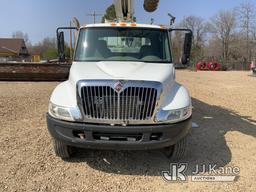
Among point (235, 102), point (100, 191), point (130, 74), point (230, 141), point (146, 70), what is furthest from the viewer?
point (235, 102)

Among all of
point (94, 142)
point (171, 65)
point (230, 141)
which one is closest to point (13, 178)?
point (94, 142)

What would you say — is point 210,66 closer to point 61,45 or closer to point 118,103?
point 61,45

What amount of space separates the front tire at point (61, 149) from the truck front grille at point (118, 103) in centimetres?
76

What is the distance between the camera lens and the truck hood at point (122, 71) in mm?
3808

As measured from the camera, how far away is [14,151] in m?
4.54

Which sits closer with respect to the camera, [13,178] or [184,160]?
[13,178]

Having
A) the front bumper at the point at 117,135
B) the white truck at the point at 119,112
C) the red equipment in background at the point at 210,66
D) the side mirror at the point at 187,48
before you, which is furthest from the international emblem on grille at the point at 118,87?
the red equipment in background at the point at 210,66

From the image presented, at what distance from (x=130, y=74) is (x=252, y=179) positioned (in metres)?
2.24

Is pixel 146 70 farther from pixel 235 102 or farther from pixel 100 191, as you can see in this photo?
pixel 235 102

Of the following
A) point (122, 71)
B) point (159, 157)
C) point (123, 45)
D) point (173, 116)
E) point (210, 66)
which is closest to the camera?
point (173, 116)

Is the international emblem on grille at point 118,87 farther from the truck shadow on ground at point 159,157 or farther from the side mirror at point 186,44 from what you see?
the side mirror at point 186,44

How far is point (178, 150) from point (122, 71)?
148cm

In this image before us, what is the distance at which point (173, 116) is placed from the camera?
3.74m

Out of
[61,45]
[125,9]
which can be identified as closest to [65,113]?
[61,45]
